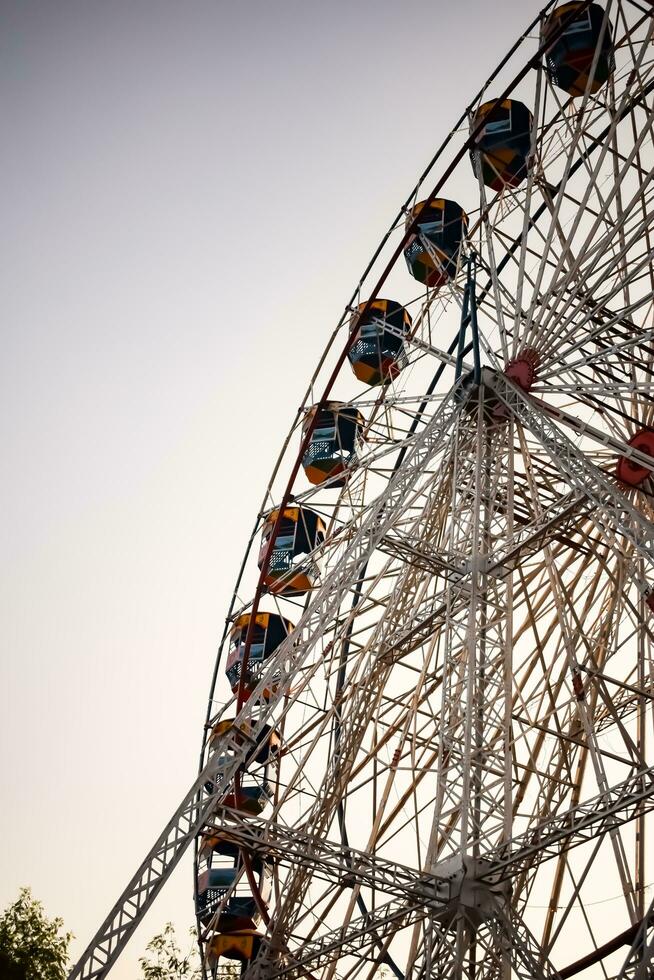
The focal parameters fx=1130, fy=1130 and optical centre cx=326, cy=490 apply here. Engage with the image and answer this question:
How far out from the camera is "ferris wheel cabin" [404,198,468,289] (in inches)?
626

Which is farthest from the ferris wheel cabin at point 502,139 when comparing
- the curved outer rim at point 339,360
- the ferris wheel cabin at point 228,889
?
the ferris wheel cabin at point 228,889

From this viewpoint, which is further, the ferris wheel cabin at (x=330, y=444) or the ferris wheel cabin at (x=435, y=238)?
the ferris wheel cabin at (x=330, y=444)

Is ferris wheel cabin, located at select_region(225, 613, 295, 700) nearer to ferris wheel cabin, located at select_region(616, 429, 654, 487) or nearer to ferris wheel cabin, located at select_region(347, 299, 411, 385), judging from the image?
ferris wheel cabin, located at select_region(347, 299, 411, 385)

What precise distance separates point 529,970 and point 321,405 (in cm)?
866

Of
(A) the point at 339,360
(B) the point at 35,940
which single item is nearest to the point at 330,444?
(A) the point at 339,360

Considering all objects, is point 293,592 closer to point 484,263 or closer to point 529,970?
point 484,263

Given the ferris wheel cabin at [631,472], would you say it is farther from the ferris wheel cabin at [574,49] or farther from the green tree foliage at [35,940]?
the green tree foliage at [35,940]

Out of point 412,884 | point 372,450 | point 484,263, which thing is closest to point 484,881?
point 412,884

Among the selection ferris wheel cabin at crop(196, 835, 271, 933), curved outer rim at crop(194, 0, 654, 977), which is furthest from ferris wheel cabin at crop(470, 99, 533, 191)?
ferris wheel cabin at crop(196, 835, 271, 933)

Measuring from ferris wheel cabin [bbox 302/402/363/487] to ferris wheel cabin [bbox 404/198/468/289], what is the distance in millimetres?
2312

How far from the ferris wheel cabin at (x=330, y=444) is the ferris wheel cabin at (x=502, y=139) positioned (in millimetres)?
3974

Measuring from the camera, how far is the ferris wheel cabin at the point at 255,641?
1652 cm

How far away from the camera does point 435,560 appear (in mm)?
12367

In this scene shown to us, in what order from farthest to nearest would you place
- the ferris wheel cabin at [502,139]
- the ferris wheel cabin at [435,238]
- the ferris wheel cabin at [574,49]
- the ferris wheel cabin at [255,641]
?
the ferris wheel cabin at [255,641] < the ferris wheel cabin at [435,238] < the ferris wheel cabin at [502,139] < the ferris wheel cabin at [574,49]
